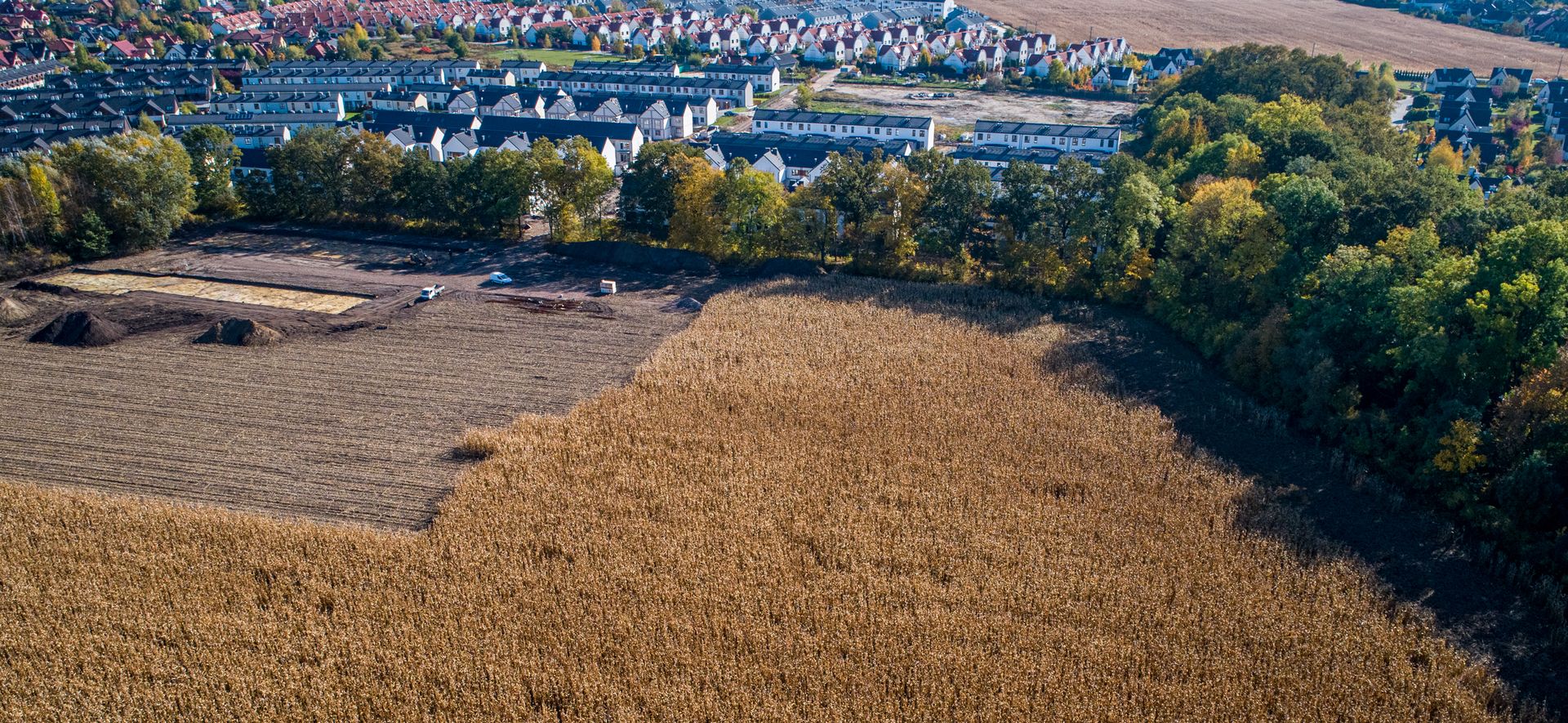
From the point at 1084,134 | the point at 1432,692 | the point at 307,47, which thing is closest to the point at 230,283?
the point at 1432,692

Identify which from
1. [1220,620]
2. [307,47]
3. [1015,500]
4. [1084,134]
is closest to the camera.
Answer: [1220,620]

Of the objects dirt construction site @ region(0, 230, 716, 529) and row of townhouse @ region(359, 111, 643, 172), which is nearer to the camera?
dirt construction site @ region(0, 230, 716, 529)

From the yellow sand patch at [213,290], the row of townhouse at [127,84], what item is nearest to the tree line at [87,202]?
the yellow sand patch at [213,290]

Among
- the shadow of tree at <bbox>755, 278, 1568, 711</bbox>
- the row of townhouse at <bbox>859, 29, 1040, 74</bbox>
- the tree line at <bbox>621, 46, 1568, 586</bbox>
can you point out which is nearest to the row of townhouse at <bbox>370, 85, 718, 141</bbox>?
the tree line at <bbox>621, 46, 1568, 586</bbox>

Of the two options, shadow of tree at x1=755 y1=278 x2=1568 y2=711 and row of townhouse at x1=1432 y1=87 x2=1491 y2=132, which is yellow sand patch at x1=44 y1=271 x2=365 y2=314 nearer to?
shadow of tree at x1=755 y1=278 x2=1568 y2=711

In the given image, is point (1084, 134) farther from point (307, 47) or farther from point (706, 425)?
point (307, 47)

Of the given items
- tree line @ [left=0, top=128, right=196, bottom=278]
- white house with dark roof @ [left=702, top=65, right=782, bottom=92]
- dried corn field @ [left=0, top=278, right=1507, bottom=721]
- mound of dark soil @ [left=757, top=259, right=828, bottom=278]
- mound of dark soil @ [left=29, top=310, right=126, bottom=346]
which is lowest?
dried corn field @ [left=0, top=278, right=1507, bottom=721]
